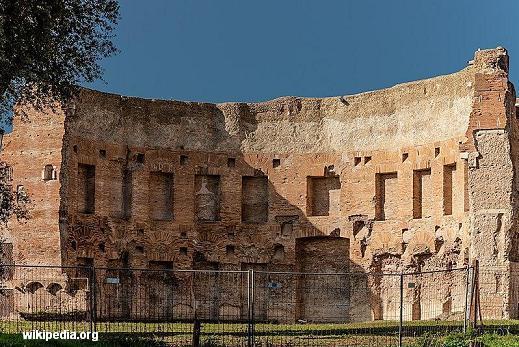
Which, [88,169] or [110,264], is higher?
[88,169]

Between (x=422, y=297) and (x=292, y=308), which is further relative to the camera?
(x=292, y=308)

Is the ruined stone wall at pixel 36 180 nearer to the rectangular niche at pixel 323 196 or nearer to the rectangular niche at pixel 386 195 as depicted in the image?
the rectangular niche at pixel 323 196

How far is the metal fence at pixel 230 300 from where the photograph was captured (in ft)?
94.5

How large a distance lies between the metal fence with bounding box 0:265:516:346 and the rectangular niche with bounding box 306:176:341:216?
2334 millimetres

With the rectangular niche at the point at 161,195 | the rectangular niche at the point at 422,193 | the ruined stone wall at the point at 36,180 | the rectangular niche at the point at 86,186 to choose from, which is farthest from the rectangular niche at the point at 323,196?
the ruined stone wall at the point at 36,180

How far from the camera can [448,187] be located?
32062 millimetres

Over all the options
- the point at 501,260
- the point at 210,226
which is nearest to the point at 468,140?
the point at 501,260

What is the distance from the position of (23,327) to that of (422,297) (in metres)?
13.5

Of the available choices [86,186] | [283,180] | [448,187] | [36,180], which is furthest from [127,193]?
[448,187]

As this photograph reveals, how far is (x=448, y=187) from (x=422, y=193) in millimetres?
1159

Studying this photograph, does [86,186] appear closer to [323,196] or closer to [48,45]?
[323,196]

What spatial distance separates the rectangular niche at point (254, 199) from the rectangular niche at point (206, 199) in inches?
36.9

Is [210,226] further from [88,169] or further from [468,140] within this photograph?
[468,140]

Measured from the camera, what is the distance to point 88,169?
110ft
